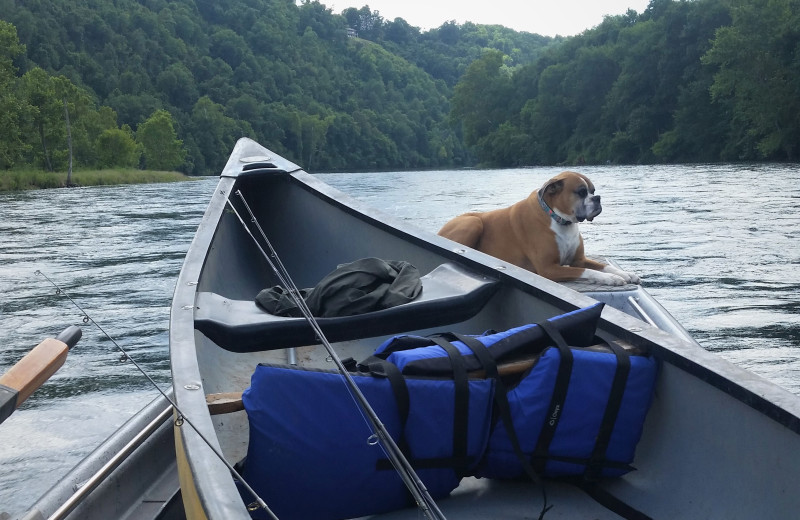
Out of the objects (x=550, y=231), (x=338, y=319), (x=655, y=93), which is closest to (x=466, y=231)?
(x=550, y=231)

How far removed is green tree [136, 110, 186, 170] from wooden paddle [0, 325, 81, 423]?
74.4 metres

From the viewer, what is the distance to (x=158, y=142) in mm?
74500

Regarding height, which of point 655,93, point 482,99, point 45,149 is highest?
point 655,93

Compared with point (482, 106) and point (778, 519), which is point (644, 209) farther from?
point (482, 106)

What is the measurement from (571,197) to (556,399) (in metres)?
3.15

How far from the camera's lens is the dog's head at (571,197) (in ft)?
17.0

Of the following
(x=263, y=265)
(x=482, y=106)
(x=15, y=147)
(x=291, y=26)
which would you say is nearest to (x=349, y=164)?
(x=482, y=106)

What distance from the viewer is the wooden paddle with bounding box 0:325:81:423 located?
2.06m

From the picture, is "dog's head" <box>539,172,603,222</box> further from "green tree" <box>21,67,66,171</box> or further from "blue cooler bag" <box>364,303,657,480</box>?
"green tree" <box>21,67,66,171</box>

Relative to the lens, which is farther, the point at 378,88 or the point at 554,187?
the point at 378,88

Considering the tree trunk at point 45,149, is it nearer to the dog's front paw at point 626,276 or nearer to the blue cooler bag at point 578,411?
the dog's front paw at point 626,276

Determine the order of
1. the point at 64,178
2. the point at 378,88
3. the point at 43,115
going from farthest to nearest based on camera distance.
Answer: the point at 378,88
the point at 43,115
the point at 64,178

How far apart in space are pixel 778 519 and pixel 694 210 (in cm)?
1460

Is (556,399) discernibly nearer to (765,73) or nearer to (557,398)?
(557,398)
